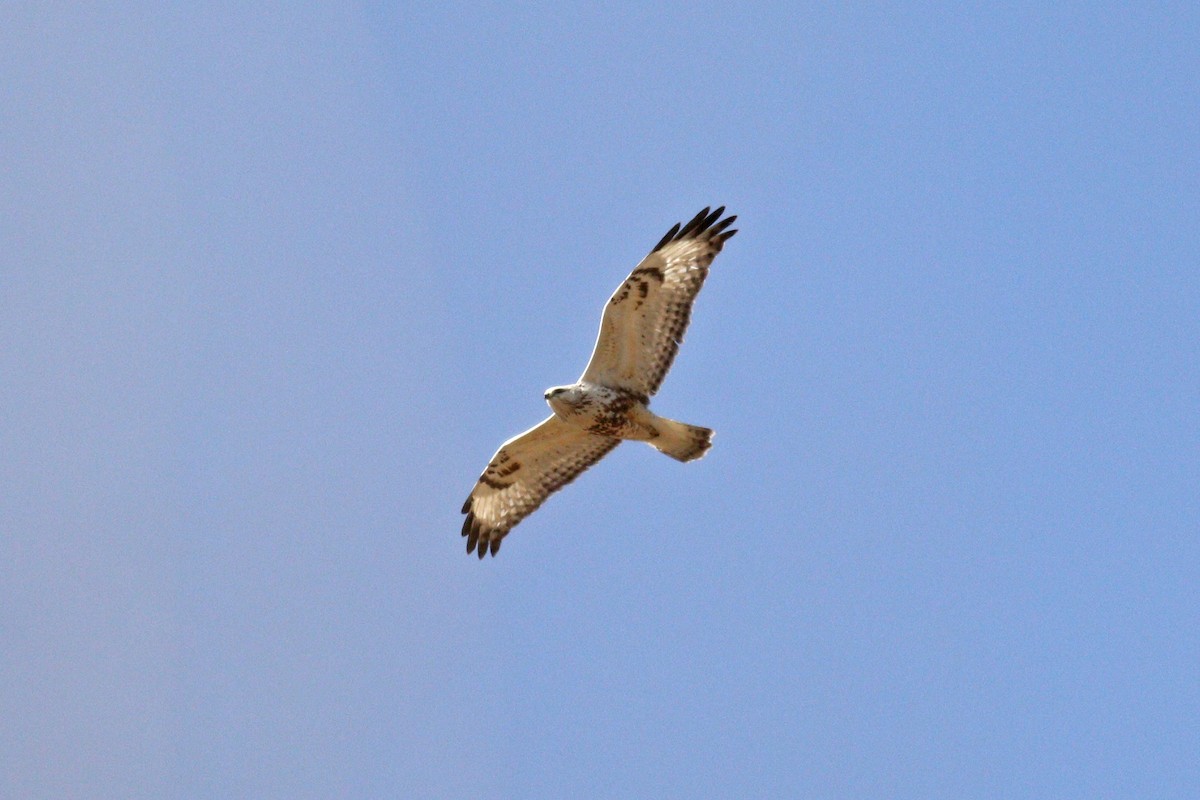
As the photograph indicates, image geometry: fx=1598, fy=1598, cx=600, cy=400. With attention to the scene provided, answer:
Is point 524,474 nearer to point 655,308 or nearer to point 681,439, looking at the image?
point 681,439

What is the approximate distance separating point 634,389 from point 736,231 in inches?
63.5

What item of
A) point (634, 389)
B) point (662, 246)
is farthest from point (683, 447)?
point (662, 246)

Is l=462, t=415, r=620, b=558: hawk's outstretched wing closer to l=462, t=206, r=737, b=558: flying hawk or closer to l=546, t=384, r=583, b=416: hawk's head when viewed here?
l=462, t=206, r=737, b=558: flying hawk

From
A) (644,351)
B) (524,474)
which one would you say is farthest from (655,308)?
(524,474)

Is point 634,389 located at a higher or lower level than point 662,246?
lower

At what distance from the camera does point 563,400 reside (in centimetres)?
1365

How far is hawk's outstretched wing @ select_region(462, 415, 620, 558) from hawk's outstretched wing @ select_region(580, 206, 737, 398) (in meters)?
0.78

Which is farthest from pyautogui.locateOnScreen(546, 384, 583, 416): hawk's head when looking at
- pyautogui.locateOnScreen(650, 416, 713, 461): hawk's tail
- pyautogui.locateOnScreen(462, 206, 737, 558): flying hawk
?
pyautogui.locateOnScreen(650, 416, 713, 461): hawk's tail

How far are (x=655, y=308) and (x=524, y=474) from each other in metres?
2.25

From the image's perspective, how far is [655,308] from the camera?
13.6 meters

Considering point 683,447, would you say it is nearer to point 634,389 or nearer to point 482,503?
point 634,389

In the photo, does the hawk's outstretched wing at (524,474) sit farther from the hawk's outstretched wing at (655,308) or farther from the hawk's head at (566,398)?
the hawk's outstretched wing at (655,308)

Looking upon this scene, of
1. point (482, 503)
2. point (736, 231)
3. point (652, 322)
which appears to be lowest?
point (482, 503)

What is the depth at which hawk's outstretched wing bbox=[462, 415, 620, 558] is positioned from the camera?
1441cm
